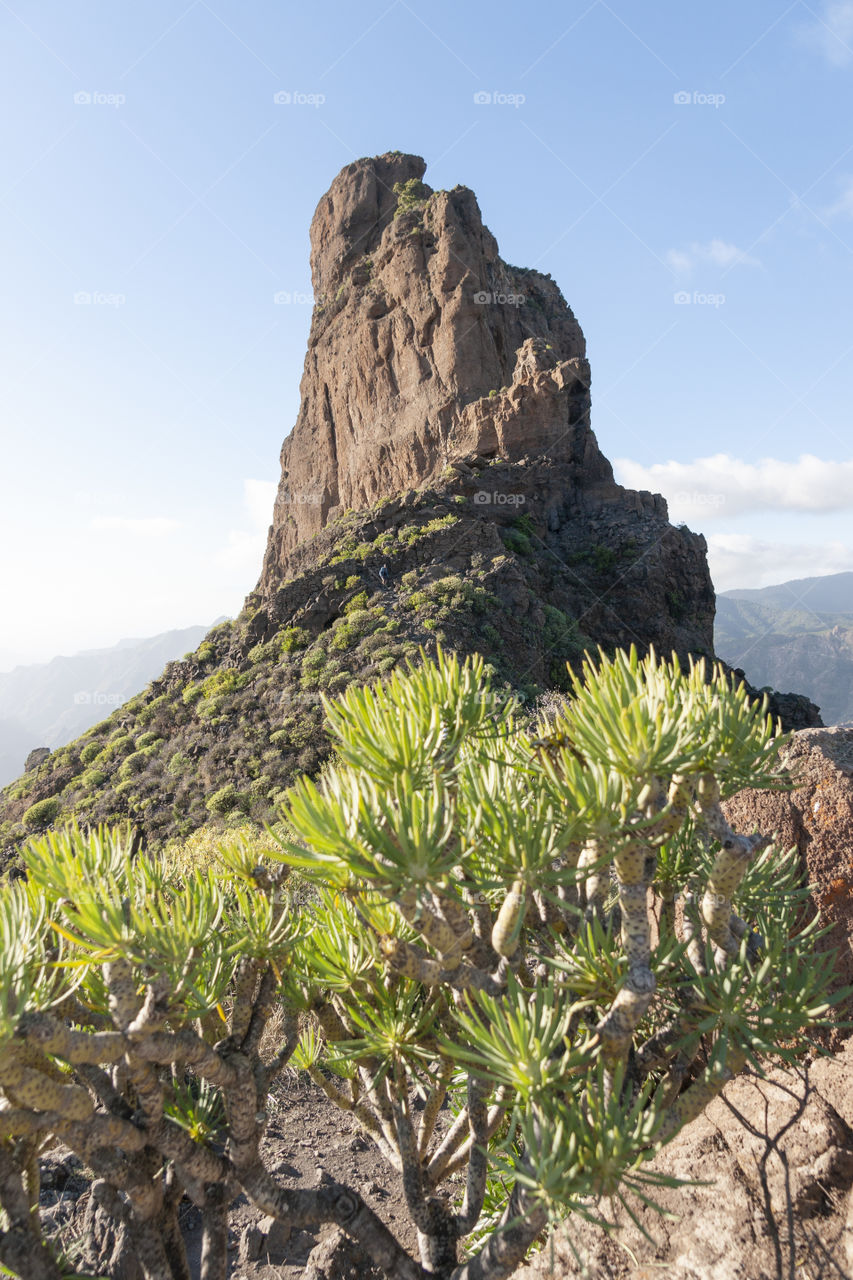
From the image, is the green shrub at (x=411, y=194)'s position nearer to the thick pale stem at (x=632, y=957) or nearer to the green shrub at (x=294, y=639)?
the green shrub at (x=294, y=639)

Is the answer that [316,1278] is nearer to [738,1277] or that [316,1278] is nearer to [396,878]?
[738,1277]

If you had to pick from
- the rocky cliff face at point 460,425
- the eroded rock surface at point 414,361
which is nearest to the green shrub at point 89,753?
the rocky cliff face at point 460,425

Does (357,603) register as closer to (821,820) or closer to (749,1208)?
(821,820)

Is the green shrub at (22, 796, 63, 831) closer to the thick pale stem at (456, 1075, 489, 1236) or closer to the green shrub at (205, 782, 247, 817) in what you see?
the green shrub at (205, 782, 247, 817)

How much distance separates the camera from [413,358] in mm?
45219

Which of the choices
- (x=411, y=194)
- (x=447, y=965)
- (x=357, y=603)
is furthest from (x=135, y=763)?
(x=411, y=194)

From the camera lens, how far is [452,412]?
4281 centimetres

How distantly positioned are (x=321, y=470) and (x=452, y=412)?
12.8m

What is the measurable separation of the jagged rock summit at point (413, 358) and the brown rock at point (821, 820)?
37.7 metres

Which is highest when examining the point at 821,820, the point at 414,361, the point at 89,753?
the point at 414,361

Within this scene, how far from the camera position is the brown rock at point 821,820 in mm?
2791

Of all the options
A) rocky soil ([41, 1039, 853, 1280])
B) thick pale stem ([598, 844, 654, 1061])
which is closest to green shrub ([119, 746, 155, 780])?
rocky soil ([41, 1039, 853, 1280])

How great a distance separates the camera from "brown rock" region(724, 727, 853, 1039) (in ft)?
9.16

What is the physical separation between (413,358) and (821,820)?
46.5 metres
